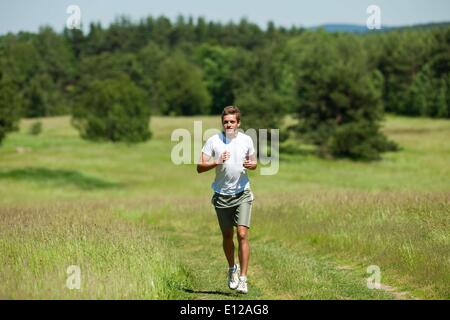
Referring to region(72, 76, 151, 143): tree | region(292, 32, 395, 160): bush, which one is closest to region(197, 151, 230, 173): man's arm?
region(292, 32, 395, 160): bush

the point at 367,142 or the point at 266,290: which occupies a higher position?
the point at 266,290

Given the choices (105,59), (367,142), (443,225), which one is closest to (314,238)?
(443,225)

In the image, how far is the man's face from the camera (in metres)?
8.24

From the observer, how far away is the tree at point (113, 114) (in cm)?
6931

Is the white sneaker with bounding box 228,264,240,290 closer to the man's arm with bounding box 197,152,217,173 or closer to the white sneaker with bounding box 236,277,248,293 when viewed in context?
the white sneaker with bounding box 236,277,248,293

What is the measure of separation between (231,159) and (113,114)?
62536 mm

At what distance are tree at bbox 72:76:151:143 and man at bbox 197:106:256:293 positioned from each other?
6158 centimetres

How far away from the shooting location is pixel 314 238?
42.4 ft

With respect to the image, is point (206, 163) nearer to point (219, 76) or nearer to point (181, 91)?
point (181, 91)

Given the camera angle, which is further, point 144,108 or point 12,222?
point 144,108

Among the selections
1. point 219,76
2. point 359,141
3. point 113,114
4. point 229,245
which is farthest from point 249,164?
point 219,76

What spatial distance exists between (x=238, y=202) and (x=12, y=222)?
521 cm

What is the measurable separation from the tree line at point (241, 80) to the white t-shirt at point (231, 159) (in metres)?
41.4
